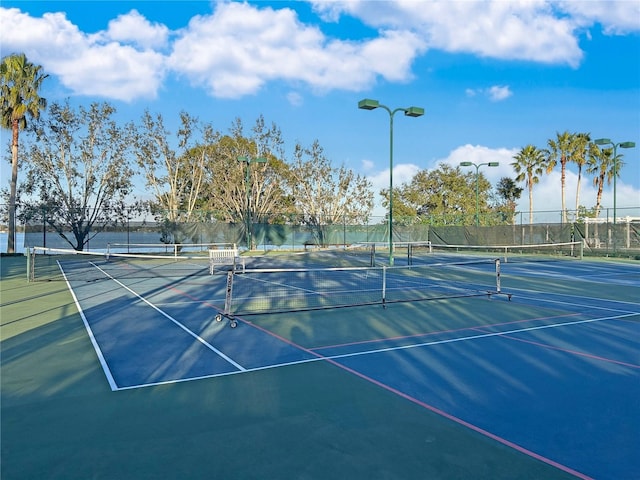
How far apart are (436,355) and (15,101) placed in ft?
119

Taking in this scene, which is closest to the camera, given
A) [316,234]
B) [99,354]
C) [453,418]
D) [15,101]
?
[453,418]

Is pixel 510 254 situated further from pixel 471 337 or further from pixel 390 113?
pixel 471 337

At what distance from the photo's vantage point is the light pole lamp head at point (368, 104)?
69.3 feet

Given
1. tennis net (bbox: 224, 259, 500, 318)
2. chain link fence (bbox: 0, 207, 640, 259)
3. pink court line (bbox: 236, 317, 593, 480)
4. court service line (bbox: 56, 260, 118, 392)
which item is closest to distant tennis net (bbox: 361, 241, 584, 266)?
chain link fence (bbox: 0, 207, 640, 259)

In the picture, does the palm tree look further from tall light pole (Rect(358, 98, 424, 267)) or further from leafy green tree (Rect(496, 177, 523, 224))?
leafy green tree (Rect(496, 177, 523, 224))

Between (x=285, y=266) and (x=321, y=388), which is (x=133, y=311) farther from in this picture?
(x=285, y=266)

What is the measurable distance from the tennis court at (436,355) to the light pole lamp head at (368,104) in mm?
9339

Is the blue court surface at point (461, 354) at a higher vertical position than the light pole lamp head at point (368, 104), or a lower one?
lower

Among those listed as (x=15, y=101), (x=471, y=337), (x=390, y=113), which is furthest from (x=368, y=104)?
(x=15, y=101)

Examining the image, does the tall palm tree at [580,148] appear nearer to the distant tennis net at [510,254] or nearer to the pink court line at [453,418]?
the distant tennis net at [510,254]

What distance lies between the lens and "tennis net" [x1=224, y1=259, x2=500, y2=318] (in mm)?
11859

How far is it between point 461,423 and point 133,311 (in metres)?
8.41

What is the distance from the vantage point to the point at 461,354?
7.45m

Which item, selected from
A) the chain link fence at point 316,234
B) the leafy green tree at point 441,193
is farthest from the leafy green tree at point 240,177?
the leafy green tree at point 441,193
